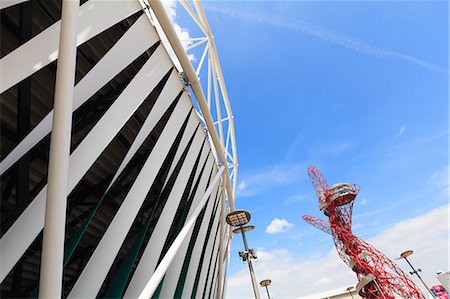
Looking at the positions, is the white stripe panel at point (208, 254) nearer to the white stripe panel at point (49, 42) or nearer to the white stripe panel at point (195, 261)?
the white stripe panel at point (195, 261)

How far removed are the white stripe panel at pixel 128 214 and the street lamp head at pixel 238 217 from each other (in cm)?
341

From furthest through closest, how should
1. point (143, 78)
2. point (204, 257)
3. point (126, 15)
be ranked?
point (204, 257)
point (143, 78)
point (126, 15)

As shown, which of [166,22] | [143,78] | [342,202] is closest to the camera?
[143,78]

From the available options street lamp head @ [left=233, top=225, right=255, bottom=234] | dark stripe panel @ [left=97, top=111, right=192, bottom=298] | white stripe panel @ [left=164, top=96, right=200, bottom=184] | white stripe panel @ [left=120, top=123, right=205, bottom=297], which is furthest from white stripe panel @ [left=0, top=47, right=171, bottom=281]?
street lamp head @ [left=233, top=225, right=255, bottom=234]

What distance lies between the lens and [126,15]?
6.09 meters

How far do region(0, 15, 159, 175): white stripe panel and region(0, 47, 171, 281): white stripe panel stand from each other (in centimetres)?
54

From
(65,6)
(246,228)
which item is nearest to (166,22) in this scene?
(65,6)

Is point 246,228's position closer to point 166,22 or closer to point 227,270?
point 227,270

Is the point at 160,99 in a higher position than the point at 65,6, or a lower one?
higher

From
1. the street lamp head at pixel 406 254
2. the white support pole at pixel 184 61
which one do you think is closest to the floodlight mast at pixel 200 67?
the white support pole at pixel 184 61

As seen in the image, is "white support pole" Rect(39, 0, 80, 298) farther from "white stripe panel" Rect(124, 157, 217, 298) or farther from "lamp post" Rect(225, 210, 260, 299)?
"lamp post" Rect(225, 210, 260, 299)

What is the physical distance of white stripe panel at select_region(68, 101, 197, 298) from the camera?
5238mm

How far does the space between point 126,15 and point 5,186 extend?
216 inches

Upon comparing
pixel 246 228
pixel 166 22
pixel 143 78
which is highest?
pixel 166 22
